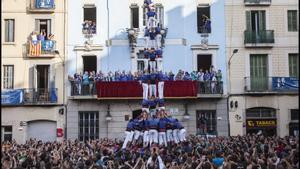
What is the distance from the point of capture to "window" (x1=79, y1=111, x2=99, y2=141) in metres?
36.7

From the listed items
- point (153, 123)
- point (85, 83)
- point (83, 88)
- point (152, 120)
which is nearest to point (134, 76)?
point (85, 83)

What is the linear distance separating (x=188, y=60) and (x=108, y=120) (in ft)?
23.6

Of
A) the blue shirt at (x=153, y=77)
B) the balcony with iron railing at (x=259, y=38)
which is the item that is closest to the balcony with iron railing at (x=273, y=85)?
the balcony with iron railing at (x=259, y=38)

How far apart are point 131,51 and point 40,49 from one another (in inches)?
255

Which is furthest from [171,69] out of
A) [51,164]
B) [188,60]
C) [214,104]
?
[51,164]

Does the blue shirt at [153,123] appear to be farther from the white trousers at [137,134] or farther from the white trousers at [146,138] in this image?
the white trousers at [137,134]

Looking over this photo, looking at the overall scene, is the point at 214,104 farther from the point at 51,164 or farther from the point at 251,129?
the point at 51,164

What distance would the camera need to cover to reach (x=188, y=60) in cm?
3734

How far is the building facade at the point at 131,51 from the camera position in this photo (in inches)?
1438

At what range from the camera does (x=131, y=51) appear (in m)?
37.2

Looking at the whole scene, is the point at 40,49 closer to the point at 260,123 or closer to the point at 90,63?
the point at 90,63

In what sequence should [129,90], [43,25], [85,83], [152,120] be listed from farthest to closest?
[43,25] → [85,83] → [129,90] → [152,120]

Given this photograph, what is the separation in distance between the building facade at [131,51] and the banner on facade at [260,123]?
5.56 ft

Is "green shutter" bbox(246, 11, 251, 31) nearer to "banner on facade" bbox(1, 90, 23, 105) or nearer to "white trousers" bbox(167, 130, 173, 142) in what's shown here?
"white trousers" bbox(167, 130, 173, 142)
